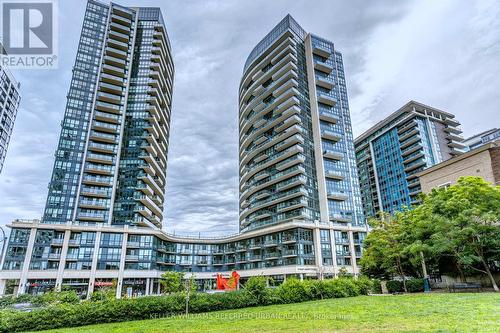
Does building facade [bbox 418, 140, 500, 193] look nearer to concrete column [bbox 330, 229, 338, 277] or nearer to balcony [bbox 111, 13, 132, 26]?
concrete column [bbox 330, 229, 338, 277]

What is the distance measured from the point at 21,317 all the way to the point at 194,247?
63.0 metres

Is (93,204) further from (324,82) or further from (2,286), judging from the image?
(324,82)

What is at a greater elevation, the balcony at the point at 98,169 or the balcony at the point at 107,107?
the balcony at the point at 107,107

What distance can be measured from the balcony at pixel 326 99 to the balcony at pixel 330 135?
28.9 feet

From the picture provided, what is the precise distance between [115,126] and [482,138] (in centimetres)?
11528

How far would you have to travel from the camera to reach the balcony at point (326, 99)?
79225 millimetres

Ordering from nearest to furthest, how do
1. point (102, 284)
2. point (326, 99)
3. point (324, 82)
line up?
point (102, 284) < point (326, 99) < point (324, 82)

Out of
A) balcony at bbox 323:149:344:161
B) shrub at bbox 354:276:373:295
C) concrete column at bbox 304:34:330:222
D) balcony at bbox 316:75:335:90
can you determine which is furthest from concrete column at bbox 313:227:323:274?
balcony at bbox 316:75:335:90

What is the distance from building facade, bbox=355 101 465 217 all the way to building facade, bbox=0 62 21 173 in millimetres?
126903

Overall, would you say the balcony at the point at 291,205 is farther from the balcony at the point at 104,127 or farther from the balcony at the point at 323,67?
the balcony at the point at 104,127

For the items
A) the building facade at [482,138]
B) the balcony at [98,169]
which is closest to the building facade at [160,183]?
the balcony at [98,169]

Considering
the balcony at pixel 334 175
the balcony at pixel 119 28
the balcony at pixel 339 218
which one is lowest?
the balcony at pixel 339 218

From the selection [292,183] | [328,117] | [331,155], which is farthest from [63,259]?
[328,117]

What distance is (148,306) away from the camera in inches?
749
